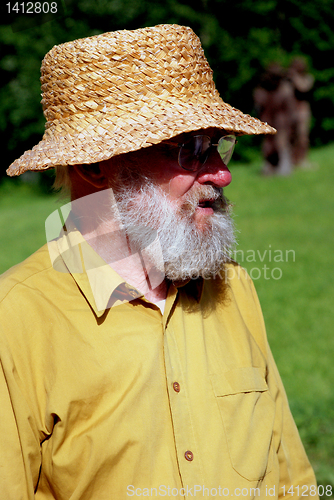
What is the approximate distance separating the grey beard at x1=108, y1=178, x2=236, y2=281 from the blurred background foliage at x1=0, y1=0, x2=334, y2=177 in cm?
89

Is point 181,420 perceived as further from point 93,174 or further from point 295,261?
point 295,261

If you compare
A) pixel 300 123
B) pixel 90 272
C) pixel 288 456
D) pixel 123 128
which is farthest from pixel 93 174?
pixel 300 123

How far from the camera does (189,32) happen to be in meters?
1.68

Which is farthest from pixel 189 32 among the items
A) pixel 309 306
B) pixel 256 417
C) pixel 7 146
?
pixel 7 146

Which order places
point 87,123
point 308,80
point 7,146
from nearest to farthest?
point 87,123
point 308,80
point 7,146

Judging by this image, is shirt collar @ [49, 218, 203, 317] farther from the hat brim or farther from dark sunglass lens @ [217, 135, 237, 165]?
dark sunglass lens @ [217, 135, 237, 165]

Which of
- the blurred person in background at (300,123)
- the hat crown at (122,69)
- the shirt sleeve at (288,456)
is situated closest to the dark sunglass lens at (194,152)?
the hat crown at (122,69)

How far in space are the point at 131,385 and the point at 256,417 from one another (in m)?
0.49

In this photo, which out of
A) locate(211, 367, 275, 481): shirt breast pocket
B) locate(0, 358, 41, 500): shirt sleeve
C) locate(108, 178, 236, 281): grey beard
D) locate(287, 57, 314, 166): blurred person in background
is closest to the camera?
locate(0, 358, 41, 500): shirt sleeve

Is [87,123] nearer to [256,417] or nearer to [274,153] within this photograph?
[256,417]

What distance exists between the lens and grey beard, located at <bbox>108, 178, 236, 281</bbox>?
1.69 m

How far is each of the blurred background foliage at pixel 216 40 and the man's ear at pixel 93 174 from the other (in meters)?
0.90

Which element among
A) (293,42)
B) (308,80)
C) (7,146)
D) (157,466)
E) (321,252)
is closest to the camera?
(157,466)

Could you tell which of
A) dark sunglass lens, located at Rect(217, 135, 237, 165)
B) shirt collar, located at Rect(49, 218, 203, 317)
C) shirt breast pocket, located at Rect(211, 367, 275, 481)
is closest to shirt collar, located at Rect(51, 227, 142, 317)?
shirt collar, located at Rect(49, 218, 203, 317)
